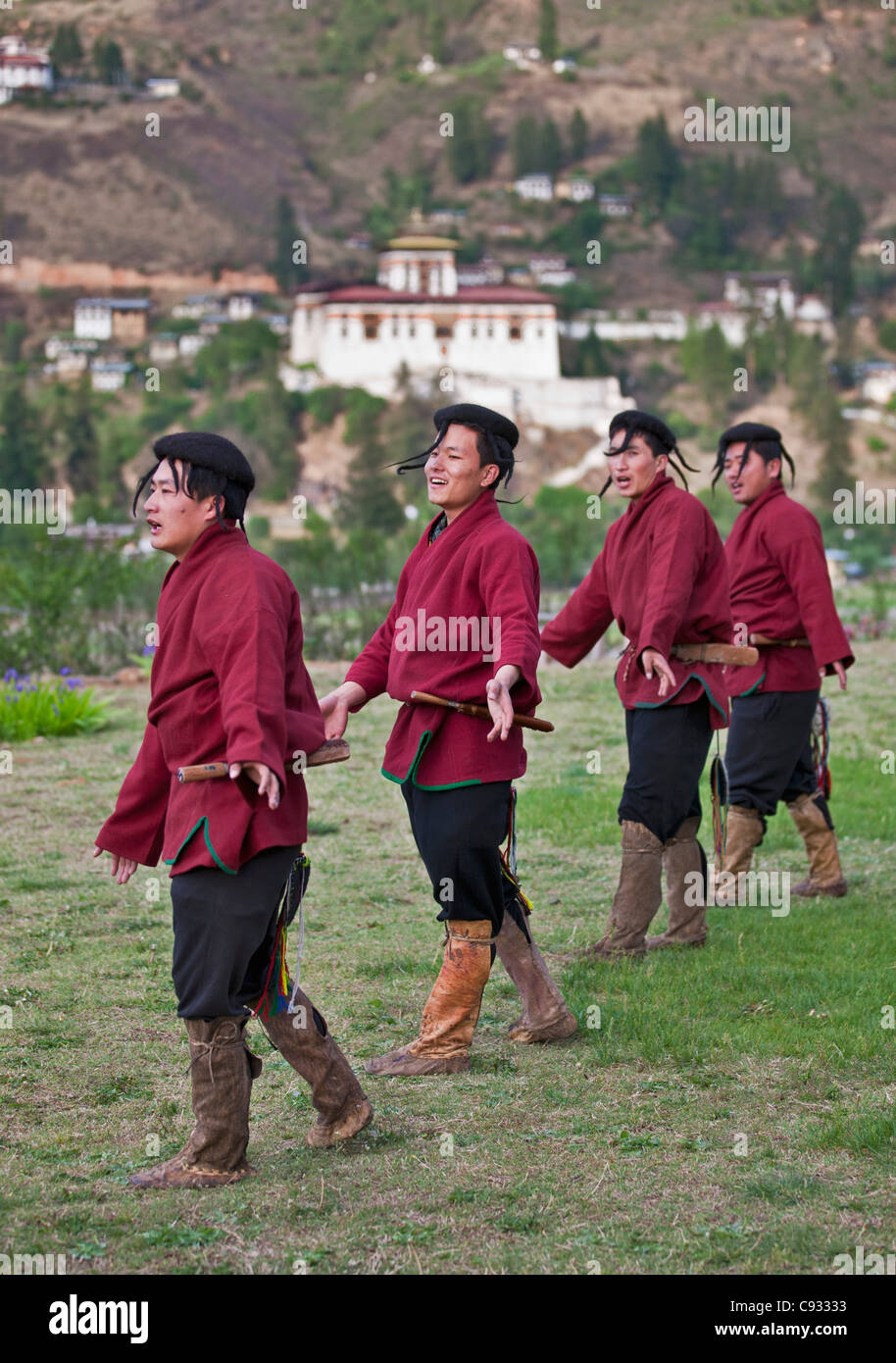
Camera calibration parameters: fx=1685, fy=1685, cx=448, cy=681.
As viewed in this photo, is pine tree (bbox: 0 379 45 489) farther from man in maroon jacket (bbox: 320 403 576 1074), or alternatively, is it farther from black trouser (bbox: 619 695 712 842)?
man in maroon jacket (bbox: 320 403 576 1074)

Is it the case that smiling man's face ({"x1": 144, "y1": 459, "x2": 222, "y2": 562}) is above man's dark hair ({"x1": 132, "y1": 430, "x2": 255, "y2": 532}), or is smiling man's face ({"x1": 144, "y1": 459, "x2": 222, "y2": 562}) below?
below

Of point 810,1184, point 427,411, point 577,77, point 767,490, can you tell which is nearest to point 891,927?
point 767,490

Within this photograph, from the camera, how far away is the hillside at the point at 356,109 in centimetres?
13962

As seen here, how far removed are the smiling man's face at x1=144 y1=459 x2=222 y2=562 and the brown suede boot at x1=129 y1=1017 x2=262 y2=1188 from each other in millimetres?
1141

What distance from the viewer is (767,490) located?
7051 mm

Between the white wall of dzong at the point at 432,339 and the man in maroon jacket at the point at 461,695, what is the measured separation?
9663cm

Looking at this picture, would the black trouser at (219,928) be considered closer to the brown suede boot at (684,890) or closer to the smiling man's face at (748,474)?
the brown suede boot at (684,890)

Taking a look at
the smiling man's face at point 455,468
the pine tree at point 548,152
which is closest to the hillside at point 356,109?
the pine tree at point 548,152

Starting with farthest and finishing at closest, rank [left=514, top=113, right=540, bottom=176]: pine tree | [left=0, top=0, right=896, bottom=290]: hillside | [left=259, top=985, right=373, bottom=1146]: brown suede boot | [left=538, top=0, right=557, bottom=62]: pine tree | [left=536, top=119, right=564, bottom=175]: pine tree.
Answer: [left=538, top=0, right=557, bottom=62]: pine tree, [left=514, top=113, right=540, bottom=176]: pine tree, [left=536, top=119, right=564, bottom=175]: pine tree, [left=0, top=0, right=896, bottom=290]: hillside, [left=259, top=985, right=373, bottom=1146]: brown suede boot

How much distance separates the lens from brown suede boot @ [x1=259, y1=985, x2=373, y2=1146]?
13.5 feet

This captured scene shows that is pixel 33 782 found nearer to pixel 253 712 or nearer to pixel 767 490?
pixel 767 490

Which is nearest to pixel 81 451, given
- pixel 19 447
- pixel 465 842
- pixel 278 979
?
pixel 19 447

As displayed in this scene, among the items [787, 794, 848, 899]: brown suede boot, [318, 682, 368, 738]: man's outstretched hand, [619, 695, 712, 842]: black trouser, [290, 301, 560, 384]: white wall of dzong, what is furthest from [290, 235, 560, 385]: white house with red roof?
[318, 682, 368, 738]: man's outstretched hand
